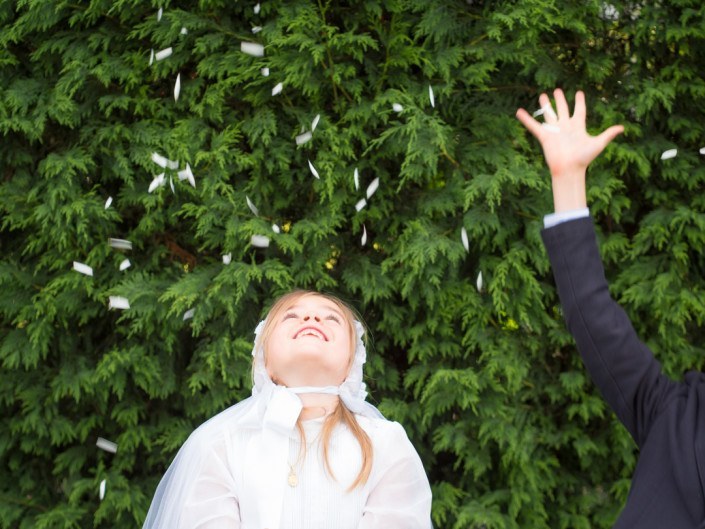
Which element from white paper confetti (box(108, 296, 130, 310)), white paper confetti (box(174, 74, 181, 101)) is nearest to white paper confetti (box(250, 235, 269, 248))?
white paper confetti (box(108, 296, 130, 310))

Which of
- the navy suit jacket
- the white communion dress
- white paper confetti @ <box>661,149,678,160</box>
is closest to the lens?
the navy suit jacket

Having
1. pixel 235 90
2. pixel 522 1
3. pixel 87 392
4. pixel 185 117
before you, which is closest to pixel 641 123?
pixel 522 1

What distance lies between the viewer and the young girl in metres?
2.15

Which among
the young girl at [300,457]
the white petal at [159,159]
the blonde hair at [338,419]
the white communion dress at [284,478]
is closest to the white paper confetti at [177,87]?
the white petal at [159,159]

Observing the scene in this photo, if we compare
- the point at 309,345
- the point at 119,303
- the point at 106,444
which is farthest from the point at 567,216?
the point at 106,444

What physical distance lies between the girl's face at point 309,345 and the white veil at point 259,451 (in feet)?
0.13

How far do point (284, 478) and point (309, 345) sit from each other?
1.15 feet

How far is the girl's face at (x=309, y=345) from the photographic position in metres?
2.24

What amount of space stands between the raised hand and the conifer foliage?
1405 mm

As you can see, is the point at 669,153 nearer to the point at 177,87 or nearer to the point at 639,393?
the point at 639,393

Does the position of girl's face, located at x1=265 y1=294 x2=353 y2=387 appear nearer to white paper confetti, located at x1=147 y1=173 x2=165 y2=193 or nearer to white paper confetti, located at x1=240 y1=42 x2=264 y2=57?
white paper confetti, located at x1=147 y1=173 x2=165 y2=193

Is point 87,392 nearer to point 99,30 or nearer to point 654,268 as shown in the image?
point 99,30

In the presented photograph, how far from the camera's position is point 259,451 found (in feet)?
7.23

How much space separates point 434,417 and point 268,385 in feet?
4.46
